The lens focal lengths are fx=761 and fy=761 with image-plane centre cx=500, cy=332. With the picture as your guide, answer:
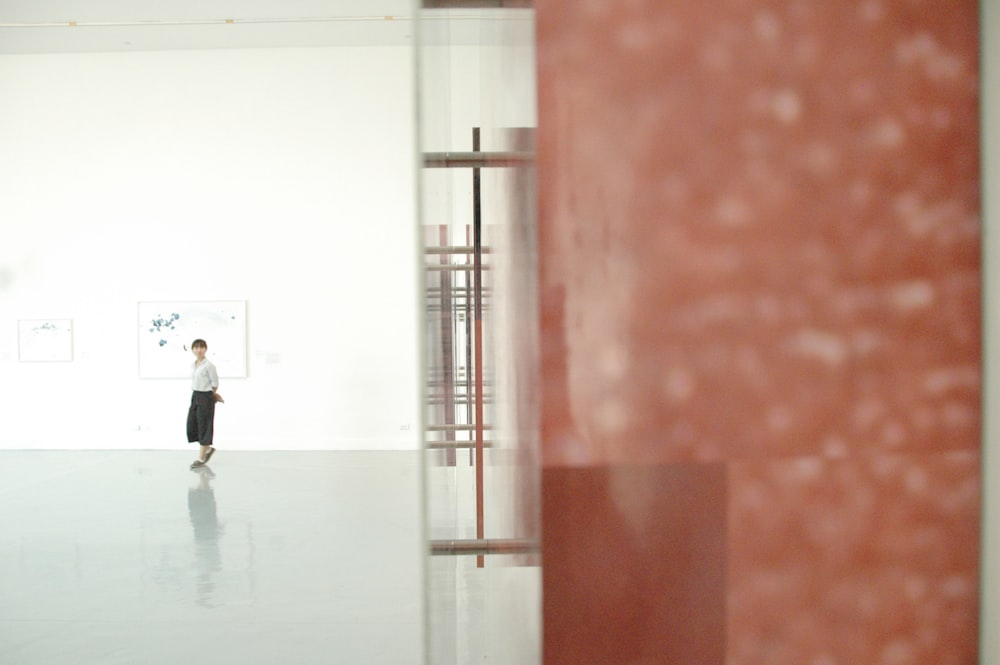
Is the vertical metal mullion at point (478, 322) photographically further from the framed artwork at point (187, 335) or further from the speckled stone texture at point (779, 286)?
the framed artwork at point (187, 335)

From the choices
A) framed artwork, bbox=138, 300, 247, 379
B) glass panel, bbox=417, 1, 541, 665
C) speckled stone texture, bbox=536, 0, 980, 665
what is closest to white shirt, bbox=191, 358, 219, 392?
framed artwork, bbox=138, 300, 247, 379

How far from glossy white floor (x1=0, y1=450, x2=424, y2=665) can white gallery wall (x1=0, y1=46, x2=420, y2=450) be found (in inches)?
96.7

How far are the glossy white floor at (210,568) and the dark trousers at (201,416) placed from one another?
31.6 inches

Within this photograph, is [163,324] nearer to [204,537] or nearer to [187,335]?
[187,335]

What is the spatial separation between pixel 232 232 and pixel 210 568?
7.48 m

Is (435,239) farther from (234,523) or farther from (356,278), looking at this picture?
(356,278)

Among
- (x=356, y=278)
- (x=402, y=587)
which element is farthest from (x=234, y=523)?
(x=356, y=278)

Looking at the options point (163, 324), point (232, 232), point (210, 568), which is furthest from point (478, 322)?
point (163, 324)

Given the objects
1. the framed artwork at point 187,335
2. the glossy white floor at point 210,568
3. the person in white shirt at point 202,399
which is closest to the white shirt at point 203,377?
the person in white shirt at point 202,399

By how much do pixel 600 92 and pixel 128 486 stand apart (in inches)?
349

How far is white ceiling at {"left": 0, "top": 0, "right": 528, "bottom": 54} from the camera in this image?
10.4 meters

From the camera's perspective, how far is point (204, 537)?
6.36 metres

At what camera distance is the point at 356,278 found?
1186 cm

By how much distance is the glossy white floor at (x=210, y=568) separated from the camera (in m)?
4.10
